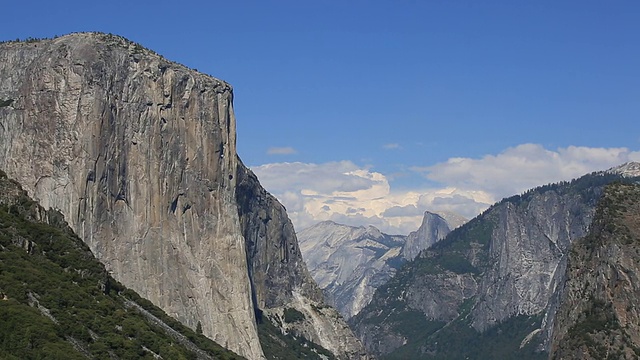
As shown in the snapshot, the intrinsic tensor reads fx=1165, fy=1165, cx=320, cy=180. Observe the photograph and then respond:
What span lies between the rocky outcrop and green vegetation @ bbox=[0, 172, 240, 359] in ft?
252

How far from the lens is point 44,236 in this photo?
114938mm

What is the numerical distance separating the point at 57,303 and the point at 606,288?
105m

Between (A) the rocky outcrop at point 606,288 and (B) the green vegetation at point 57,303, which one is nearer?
(B) the green vegetation at point 57,303

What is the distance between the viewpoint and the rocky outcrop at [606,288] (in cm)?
17275

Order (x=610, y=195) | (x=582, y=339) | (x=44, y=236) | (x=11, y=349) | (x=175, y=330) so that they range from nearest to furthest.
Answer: (x=11, y=349) < (x=44, y=236) < (x=175, y=330) < (x=582, y=339) < (x=610, y=195)

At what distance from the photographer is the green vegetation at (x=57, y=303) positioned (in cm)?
8794

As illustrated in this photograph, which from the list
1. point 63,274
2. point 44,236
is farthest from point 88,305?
point 44,236

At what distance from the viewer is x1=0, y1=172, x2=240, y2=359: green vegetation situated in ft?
289

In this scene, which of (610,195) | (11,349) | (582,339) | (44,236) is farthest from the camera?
(610,195)

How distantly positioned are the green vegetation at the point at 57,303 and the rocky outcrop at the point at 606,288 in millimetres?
76815

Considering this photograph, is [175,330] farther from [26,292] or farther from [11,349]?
[11,349]

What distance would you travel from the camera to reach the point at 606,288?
18075 cm

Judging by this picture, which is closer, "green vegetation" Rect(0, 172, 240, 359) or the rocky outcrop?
"green vegetation" Rect(0, 172, 240, 359)

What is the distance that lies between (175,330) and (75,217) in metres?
65.0
